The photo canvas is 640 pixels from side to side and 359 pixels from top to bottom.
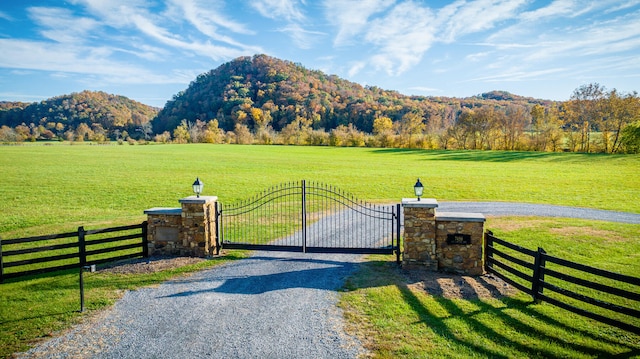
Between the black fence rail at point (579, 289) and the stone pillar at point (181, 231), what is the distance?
8.44m

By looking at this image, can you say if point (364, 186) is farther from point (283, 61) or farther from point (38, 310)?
point (283, 61)

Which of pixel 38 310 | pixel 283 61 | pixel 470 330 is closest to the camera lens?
pixel 470 330

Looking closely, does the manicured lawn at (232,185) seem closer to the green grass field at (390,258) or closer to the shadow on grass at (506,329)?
the green grass field at (390,258)

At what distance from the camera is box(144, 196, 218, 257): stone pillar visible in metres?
11.3

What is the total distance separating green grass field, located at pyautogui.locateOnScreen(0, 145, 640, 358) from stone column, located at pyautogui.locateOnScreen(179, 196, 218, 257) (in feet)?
2.65

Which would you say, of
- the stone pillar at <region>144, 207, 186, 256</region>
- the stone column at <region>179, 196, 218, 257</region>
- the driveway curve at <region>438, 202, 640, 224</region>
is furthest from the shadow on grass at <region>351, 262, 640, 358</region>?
the driveway curve at <region>438, 202, 640, 224</region>

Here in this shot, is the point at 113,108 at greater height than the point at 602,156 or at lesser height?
greater

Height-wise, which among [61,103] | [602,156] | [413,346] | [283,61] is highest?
[283,61]

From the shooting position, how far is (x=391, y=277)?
9.87m

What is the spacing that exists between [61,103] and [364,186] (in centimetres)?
11495

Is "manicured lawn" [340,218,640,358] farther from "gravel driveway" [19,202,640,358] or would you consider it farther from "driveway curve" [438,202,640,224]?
"driveway curve" [438,202,640,224]

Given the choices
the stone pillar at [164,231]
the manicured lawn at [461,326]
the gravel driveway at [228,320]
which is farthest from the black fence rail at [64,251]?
the manicured lawn at [461,326]

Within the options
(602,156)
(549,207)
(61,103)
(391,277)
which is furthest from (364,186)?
(61,103)

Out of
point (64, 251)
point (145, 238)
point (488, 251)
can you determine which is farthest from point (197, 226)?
point (488, 251)
